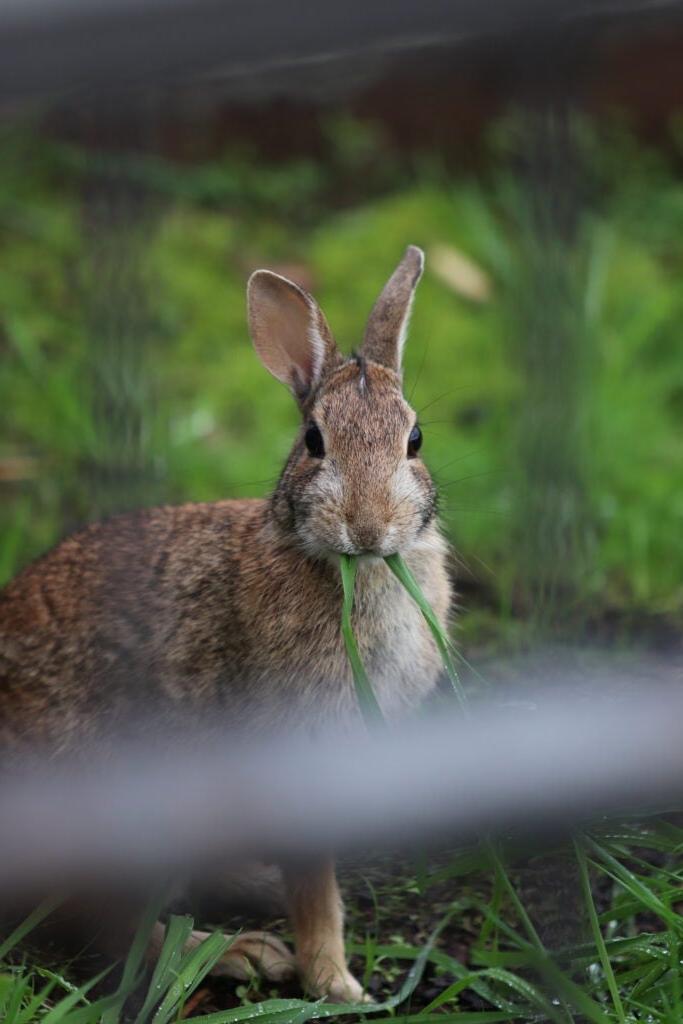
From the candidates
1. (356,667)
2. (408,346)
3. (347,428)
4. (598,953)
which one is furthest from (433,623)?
(408,346)

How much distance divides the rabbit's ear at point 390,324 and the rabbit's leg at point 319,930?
3.59ft

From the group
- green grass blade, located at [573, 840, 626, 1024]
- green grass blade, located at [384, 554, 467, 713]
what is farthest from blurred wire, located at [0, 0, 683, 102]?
green grass blade, located at [573, 840, 626, 1024]

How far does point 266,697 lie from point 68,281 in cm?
341

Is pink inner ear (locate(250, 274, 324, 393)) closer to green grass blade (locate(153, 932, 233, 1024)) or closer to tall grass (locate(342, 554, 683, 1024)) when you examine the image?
tall grass (locate(342, 554, 683, 1024))

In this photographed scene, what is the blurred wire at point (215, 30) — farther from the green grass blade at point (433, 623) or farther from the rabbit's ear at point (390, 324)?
the rabbit's ear at point (390, 324)

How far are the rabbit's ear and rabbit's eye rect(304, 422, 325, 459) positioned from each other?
0.97 ft

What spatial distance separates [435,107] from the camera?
730 centimetres

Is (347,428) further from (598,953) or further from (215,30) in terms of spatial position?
(215,30)

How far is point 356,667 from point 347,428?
0.59 meters

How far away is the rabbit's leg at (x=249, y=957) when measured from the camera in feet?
10.8

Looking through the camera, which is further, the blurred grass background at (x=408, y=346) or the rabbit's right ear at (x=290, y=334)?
the blurred grass background at (x=408, y=346)

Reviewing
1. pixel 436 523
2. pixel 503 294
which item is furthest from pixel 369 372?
pixel 503 294

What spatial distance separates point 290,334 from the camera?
140 inches

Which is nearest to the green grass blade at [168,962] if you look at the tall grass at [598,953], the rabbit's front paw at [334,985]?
the rabbit's front paw at [334,985]
